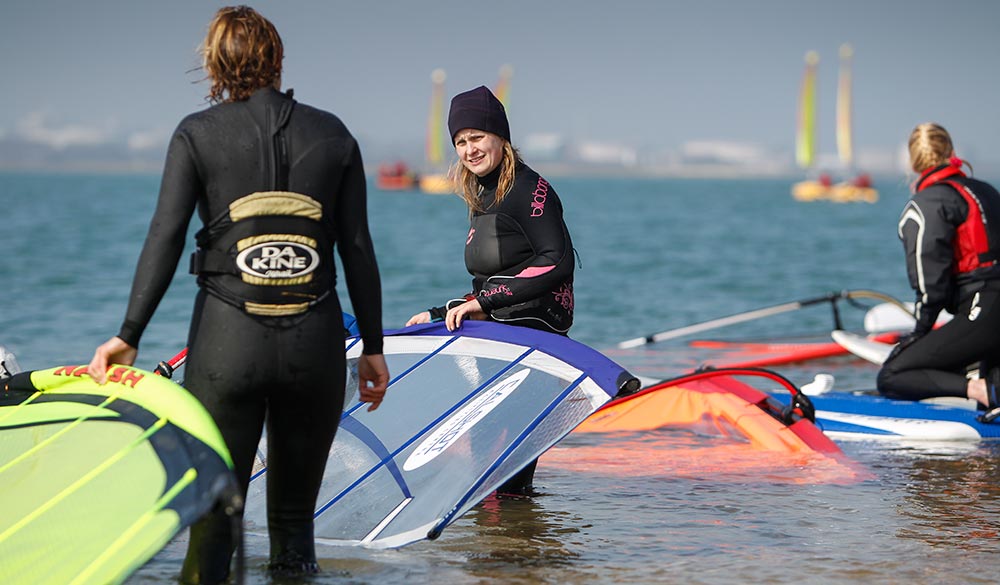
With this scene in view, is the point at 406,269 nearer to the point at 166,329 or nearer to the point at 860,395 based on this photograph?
the point at 166,329

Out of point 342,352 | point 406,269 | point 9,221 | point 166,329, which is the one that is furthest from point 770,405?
point 9,221

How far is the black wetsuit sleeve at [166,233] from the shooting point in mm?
2898

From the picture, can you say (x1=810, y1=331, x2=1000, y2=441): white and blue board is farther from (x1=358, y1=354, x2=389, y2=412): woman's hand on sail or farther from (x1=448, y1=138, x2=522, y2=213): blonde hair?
(x1=358, y1=354, x2=389, y2=412): woman's hand on sail

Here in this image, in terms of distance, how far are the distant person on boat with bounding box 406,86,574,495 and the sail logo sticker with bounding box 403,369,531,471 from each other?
0.92 ft

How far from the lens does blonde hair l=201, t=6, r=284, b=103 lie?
2.89 metres

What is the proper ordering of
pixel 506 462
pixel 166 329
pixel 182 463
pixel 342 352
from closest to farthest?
1. pixel 182 463
2. pixel 342 352
3. pixel 506 462
4. pixel 166 329

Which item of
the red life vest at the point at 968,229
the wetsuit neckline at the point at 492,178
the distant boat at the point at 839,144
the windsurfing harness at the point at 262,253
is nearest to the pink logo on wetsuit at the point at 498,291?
the wetsuit neckline at the point at 492,178

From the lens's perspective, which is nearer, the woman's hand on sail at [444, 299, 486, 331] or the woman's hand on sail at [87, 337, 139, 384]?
the woman's hand on sail at [87, 337, 139, 384]

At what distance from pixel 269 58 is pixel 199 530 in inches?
47.7

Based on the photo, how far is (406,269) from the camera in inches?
973

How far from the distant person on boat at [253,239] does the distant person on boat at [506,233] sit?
4.33 ft

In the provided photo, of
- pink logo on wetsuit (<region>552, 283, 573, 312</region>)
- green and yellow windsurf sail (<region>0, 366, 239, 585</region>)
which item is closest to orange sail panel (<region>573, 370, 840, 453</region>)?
pink logo on wetsuit (<region>552, 283, 573, 312</region>)

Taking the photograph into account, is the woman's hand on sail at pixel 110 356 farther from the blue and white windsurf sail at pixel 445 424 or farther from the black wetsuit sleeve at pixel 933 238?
the black wetsuit sleeve at pixel 933 238

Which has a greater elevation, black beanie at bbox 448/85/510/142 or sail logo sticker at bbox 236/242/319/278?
black beanie at bbox 448/85/510/142
